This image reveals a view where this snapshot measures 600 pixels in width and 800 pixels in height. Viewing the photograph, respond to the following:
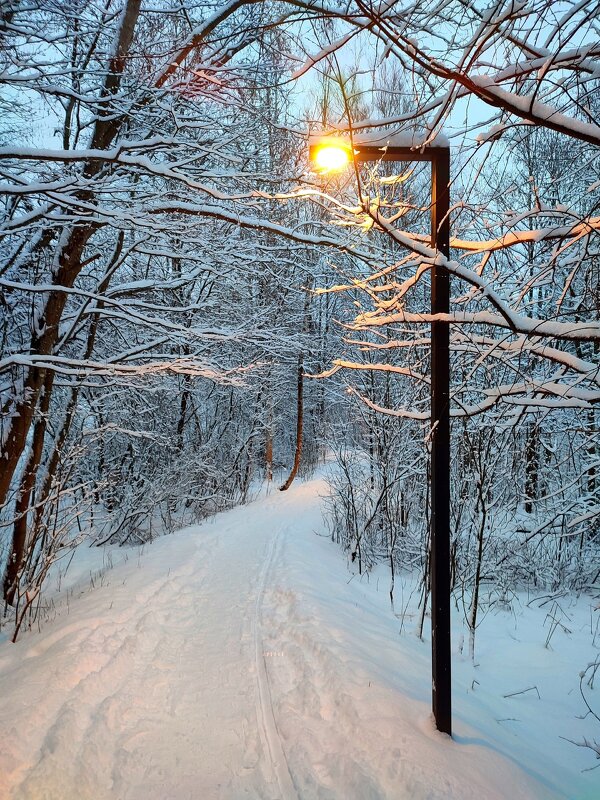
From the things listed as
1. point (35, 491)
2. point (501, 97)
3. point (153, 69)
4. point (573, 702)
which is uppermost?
point (153, 69)

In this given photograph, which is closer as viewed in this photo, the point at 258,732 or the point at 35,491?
the point at 258,732

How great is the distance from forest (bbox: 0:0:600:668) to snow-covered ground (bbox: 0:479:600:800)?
0.95 m

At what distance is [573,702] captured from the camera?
437 centimetres

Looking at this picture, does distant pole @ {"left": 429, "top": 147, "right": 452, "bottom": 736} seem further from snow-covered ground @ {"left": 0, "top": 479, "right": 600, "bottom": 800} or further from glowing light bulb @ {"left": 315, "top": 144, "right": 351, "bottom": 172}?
glowing light bulb @ {"left": 315, "top": 144, "right": 351, "bottom": 172}

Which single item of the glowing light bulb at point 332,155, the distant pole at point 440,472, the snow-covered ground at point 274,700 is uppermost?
the glowing light bulb at point 332,155

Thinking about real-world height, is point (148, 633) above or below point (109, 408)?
below

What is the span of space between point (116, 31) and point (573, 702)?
28.2 feet

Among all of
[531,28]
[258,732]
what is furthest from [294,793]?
[531,28]

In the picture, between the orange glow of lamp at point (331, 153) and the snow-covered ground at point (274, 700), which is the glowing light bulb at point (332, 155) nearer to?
the orange glow of lamp at point (331, 153)

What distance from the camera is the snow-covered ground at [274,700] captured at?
2633mm

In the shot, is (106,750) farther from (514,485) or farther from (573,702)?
(514,485)

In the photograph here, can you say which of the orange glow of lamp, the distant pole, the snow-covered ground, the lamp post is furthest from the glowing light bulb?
the snow-covered ground

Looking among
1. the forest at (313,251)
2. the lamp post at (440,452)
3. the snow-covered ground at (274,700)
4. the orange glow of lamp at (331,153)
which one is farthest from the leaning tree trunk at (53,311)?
the lamp post at (440,452)

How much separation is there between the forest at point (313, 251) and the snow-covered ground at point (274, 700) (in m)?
Result: 0.95
